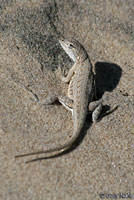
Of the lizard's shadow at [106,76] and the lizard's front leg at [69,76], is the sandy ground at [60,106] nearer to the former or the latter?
the lizard's shadow at [106,76]

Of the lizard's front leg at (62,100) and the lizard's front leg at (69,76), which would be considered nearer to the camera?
the lizard's front leg at (62,100)

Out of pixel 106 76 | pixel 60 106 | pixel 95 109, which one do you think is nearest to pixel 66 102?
pixel 60 106

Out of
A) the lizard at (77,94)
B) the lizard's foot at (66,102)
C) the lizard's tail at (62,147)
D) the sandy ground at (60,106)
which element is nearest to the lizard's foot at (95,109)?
the lizard at (77,94)

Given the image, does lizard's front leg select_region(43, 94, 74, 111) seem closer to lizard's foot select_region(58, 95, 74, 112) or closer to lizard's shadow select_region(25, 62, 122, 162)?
lizard's foot select_region(58, 95, 74, 112)

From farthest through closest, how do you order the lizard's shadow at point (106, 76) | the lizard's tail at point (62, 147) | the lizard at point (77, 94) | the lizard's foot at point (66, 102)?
the lizard's shadow at point (106, 76), the lizard's foot at point (66, 102), the lizard at point (77, 94), the lizard's tail at point (62, 147)

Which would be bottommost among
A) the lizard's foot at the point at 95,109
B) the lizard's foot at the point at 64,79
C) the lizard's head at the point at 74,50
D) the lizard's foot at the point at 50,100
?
the lizard's foot at the point at 95,109

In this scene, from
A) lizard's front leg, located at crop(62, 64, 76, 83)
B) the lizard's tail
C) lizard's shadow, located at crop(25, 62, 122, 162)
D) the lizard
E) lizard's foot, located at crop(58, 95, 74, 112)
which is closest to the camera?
the lizard's tail

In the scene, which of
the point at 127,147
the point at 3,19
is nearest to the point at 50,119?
the point at 127,147

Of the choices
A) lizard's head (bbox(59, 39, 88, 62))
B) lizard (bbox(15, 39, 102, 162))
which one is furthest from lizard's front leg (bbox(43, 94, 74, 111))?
lizard's head (bbox(59, 39, 88, 62))

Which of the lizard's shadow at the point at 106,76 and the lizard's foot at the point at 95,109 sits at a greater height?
the lizard's foot at the point at 95,109
